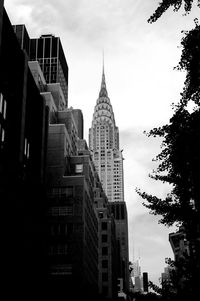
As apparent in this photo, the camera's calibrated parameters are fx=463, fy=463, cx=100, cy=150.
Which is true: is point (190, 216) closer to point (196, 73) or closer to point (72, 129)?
point (196, 73)

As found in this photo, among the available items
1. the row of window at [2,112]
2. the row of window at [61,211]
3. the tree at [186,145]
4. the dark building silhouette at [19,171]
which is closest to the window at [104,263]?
the row of window at [61,211]

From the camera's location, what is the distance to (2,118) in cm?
6431

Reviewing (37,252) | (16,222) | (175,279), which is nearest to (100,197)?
(37,252)

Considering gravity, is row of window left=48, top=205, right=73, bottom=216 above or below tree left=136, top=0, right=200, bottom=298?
above

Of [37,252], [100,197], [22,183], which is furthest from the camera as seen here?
[100,197]

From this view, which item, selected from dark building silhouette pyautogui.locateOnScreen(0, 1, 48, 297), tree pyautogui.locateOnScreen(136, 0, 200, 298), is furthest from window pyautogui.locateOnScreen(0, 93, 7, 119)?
tree pyautogui.locateOnScreen(136, 0, 200, 298)

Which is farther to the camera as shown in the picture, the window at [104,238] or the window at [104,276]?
the window at [104,238]

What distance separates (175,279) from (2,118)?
145ft

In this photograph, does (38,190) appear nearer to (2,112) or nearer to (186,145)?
(2,112)

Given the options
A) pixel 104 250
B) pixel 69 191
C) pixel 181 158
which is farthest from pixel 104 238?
pixel 181 158

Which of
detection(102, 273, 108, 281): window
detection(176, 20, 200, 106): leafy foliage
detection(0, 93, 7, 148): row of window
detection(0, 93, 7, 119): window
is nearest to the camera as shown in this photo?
detection(176, 20, 200, 106): leafy foliage

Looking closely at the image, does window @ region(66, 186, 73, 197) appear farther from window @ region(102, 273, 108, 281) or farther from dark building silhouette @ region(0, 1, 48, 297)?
window @ region(102, 273, 108, 281)

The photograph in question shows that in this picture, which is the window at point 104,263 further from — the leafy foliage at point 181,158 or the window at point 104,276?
the leafy foliage at point 181,158

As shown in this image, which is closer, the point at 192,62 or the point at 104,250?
the point at 192,62
